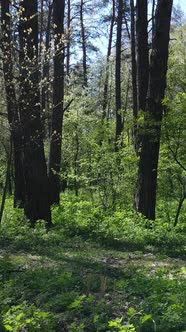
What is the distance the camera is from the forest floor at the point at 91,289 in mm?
3828

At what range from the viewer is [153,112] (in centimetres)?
1020

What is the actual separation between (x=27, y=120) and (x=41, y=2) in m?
17.8

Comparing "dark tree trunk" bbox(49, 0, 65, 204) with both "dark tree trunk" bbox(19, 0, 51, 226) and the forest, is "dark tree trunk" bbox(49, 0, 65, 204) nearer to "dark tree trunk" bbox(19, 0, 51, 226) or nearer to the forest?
the forest

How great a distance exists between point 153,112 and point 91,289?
5.91m

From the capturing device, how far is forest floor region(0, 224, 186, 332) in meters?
3.83

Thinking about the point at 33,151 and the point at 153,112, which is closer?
the point at 33,151

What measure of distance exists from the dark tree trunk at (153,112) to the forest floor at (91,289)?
2.59 meters

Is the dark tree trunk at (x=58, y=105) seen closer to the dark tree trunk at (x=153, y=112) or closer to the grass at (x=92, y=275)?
the dark tree trunk at (x=153, y=112)

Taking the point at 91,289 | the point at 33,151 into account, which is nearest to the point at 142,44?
the point at 33,151

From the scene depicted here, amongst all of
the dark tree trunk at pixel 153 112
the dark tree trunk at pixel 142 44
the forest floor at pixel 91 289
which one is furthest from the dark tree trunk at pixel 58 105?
the forest floor at pixel 91 289

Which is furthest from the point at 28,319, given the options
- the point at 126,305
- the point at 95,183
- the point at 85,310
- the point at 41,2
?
the point at 41,2

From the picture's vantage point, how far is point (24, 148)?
9.79 m

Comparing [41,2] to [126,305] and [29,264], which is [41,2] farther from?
[126,305]

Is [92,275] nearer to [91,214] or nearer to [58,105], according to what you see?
[91,214]
